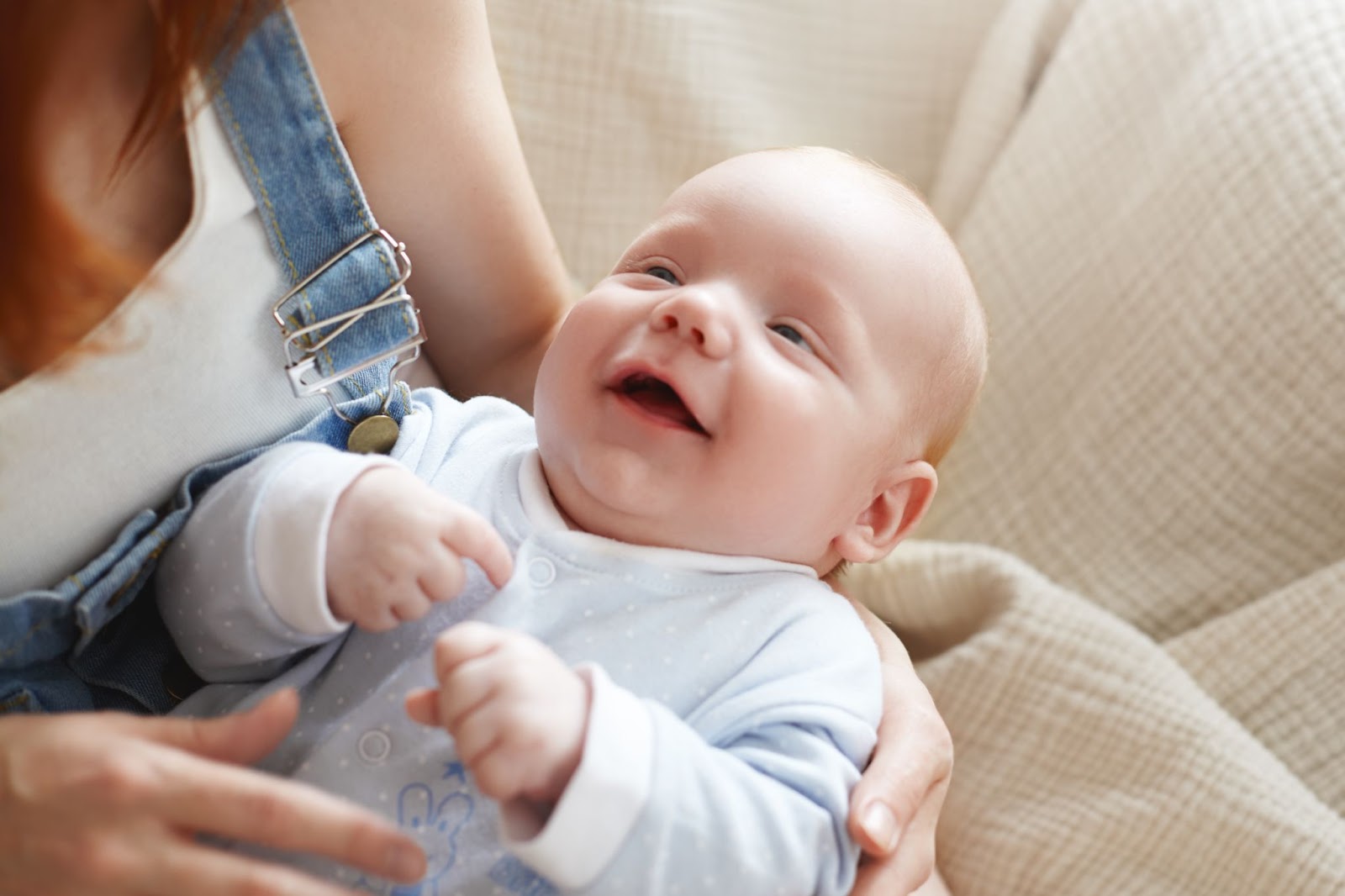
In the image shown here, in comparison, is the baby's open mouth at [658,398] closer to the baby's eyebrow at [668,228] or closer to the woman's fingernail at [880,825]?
the baby's eyebrow at [668,228]

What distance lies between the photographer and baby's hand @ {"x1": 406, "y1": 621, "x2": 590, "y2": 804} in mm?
629

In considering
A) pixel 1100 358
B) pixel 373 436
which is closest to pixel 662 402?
pixel 373 436

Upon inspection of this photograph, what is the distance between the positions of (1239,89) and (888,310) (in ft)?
2.34

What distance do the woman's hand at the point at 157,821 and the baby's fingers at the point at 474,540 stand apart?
0.47 ft

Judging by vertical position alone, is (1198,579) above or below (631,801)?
below

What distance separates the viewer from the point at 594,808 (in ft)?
2.10

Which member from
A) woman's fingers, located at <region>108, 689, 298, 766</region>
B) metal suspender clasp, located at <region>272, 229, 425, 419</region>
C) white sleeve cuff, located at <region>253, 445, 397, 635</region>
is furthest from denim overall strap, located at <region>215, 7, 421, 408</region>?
woman's fingers, located at <region>108, 689, 298, 766</region>

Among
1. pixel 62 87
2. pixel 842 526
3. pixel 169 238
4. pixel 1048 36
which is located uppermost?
pixel 62 87

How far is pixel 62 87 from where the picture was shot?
30.2 inches

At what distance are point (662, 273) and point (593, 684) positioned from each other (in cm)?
34

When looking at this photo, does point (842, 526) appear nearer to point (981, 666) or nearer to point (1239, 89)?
point (981, 666)

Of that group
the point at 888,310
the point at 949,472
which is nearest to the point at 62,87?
the point at 888,310

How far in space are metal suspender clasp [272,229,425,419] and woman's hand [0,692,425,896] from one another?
0.26 m

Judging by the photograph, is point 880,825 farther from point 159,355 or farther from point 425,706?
point 159,355
